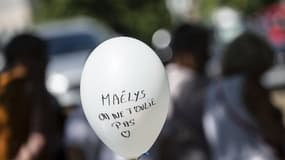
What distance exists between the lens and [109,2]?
20.9 m

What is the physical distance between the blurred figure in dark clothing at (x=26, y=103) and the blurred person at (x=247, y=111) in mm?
983

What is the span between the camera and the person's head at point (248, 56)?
5547 mm

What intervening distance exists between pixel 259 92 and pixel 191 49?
532mm

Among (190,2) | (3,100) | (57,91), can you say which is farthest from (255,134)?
(190,2)

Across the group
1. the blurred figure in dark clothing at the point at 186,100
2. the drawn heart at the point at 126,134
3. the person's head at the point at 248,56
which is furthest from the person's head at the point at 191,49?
the drawn heart at the point at 126,134

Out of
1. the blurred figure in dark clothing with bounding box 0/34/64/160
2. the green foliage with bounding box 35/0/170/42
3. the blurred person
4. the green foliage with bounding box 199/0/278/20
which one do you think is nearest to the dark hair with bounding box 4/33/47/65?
the blurred figure in dark clothing with bounding box 0/34/64/160

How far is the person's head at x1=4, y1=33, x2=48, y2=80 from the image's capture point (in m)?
5.51

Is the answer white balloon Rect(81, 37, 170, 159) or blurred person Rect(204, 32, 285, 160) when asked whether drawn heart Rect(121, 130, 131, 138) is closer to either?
white balloon Rect(81, 37, 170, 159)

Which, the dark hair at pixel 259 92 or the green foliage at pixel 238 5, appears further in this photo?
the green foliage at pixel 238 5

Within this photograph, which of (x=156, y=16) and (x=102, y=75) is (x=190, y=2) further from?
(x=102, y=75)

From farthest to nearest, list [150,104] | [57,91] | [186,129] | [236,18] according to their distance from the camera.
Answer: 1. [236,18]
2. [57,91]
3. [186,129]
4. [150,104]

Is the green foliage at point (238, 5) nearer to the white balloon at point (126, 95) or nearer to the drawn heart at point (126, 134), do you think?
the white balloon at point (126, 95)

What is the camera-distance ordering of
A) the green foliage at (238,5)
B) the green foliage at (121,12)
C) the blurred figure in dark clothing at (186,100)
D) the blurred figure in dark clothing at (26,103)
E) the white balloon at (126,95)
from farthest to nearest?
the green foliage at (238,5), the green foliage at (121,12), the blurred figure in dark clothing at (186,100), the blurred figure in dark clothing at (26,103), the white balloon at (126,95)

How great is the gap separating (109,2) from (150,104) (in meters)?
17.1
